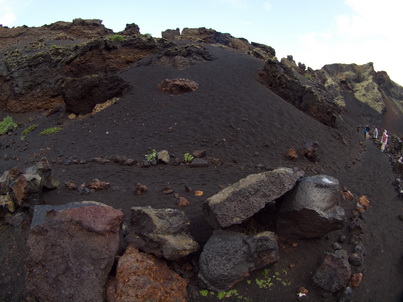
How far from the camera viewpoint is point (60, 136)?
47.9 feet

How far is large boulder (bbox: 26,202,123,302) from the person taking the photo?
564cm

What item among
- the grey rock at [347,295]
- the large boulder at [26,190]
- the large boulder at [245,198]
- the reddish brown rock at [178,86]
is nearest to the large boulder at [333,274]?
the grey rock at [347,295]

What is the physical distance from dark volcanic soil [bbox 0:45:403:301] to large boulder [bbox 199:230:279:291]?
0.94ft

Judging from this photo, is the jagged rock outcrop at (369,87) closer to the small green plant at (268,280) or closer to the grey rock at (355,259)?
the grey rock at (355,259)

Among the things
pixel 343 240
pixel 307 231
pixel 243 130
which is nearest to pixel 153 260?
pixel 307 231

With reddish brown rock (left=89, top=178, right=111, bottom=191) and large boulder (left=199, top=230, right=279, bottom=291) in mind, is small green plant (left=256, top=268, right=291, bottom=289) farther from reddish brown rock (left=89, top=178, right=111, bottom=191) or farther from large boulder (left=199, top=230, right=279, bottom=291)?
reddish brown rock (left=89, top=178, right=111, bottom=191)

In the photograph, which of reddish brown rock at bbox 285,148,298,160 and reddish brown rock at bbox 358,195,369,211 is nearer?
reddish brown rock at bbox 358,195,369,211

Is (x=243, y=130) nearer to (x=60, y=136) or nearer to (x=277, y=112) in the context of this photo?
(x=277, y=112)

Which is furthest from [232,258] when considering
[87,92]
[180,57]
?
[180,57]

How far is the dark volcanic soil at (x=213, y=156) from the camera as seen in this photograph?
7148 millimetres

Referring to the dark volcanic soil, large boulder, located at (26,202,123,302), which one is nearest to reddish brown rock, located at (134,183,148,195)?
the dark volcanic soil

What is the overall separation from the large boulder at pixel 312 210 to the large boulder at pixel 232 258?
0.98 meters

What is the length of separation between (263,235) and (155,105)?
34.4ft

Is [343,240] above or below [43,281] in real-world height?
above
